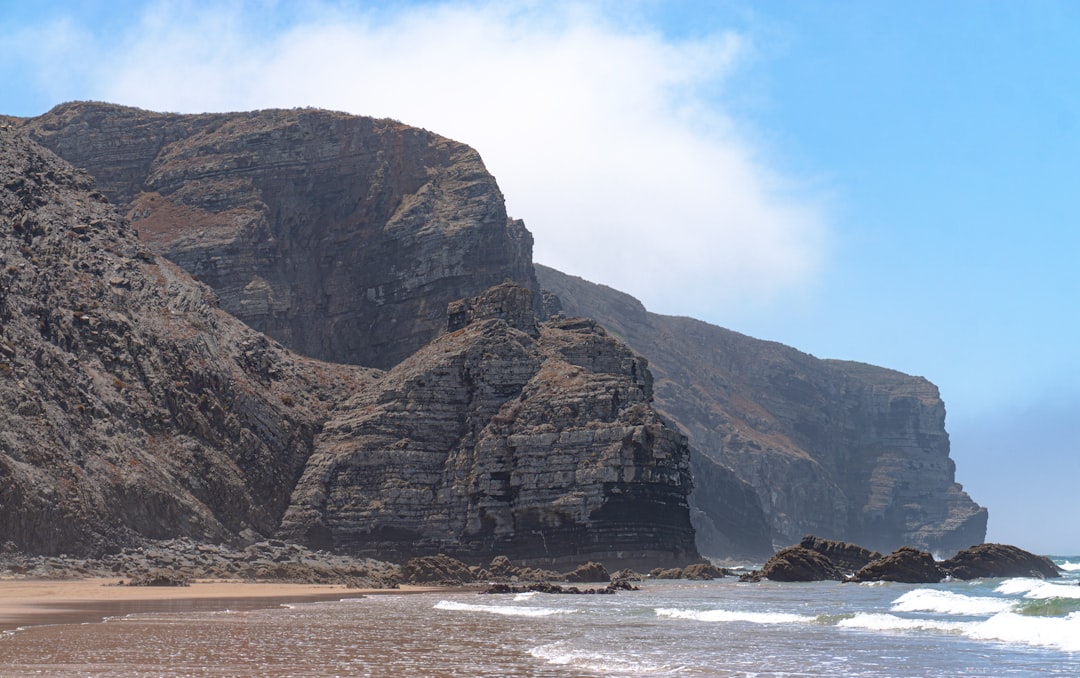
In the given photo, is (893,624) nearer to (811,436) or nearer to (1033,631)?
(1033,631)

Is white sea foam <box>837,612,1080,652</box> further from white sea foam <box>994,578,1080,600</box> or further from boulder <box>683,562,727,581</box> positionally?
boulder <box>683,562,727,581</box>

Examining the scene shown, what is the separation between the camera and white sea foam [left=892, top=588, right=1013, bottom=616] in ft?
117

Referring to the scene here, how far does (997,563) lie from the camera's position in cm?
6681

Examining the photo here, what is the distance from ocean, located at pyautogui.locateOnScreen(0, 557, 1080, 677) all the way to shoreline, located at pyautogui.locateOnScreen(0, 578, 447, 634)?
1.48 meters

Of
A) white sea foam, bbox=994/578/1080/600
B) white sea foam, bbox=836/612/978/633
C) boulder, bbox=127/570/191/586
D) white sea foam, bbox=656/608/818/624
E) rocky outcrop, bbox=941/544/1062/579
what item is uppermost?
rocky outcrop, bbox=941/544/1062/579

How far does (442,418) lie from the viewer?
262 ft

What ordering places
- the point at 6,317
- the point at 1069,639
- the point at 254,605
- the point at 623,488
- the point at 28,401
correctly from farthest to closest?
the point at 623,488 < the point at 6,317 < the point at 28,401 < the point at 254,605 < the point at 1069,639

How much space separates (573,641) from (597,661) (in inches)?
152

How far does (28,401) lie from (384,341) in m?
47.4

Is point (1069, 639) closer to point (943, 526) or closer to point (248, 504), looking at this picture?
point (248, 504)

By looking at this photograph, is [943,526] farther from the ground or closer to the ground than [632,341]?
closer to the ground

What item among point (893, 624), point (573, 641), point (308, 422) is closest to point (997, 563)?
point (893, 624)

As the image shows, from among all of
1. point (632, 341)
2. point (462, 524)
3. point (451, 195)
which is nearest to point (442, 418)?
point (462, 524)

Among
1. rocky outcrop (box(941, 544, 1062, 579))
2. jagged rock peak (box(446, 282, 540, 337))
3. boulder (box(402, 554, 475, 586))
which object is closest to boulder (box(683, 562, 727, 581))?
rocky outcrop (box(941, 544, 1062, 579))
